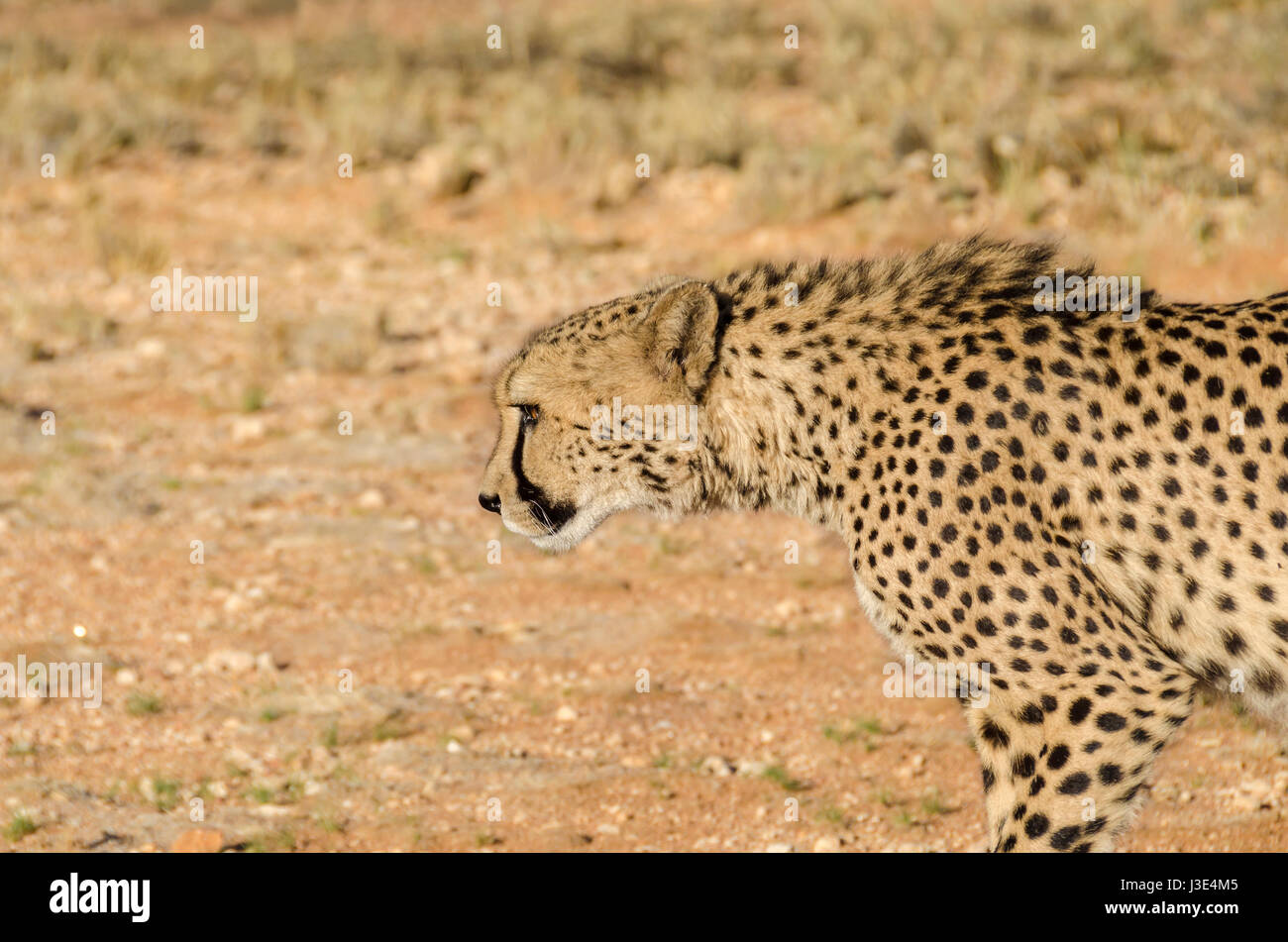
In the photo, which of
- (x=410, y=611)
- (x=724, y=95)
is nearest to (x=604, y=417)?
(x=410, y=611)

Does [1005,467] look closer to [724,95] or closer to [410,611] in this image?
[410,611]

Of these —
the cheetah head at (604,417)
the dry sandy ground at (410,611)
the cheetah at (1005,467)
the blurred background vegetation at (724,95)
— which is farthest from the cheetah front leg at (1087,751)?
the blurred background vegetation at (724,95)

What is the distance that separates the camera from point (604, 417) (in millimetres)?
4543

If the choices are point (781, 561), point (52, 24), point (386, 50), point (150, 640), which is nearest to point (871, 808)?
point (781, 561)

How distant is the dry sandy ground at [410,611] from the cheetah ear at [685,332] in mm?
1467

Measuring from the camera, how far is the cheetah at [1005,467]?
386cm

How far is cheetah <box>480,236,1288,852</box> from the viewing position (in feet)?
12.7

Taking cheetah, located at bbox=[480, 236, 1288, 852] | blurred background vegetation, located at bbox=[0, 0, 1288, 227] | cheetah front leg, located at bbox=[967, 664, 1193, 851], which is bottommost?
cheetah front leg, located at bbox=[967, 664, 1193, 851]

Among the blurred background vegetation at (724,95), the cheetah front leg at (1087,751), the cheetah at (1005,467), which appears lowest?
the cheetah front leg at (1087,751)

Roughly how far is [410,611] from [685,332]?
2618 mm

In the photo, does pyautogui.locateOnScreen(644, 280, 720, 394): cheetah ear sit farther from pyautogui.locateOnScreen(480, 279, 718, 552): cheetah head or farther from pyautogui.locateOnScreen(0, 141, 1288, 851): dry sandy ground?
pyautogui.locateOnScreen(0, 141, 1288, 851): dry sandy ground

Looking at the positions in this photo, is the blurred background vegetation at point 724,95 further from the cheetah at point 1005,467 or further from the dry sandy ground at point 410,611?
the cheetah at point 1005,467

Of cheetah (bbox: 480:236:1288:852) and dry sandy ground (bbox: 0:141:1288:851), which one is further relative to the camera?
dry sandy ground (bbox: 0:141:1288:851)

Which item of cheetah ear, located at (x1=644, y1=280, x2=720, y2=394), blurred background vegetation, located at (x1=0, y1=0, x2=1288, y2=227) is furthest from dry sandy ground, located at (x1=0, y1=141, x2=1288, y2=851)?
cheetah ear, located at (x1=644, y1=280, x2=720, y2=394)
